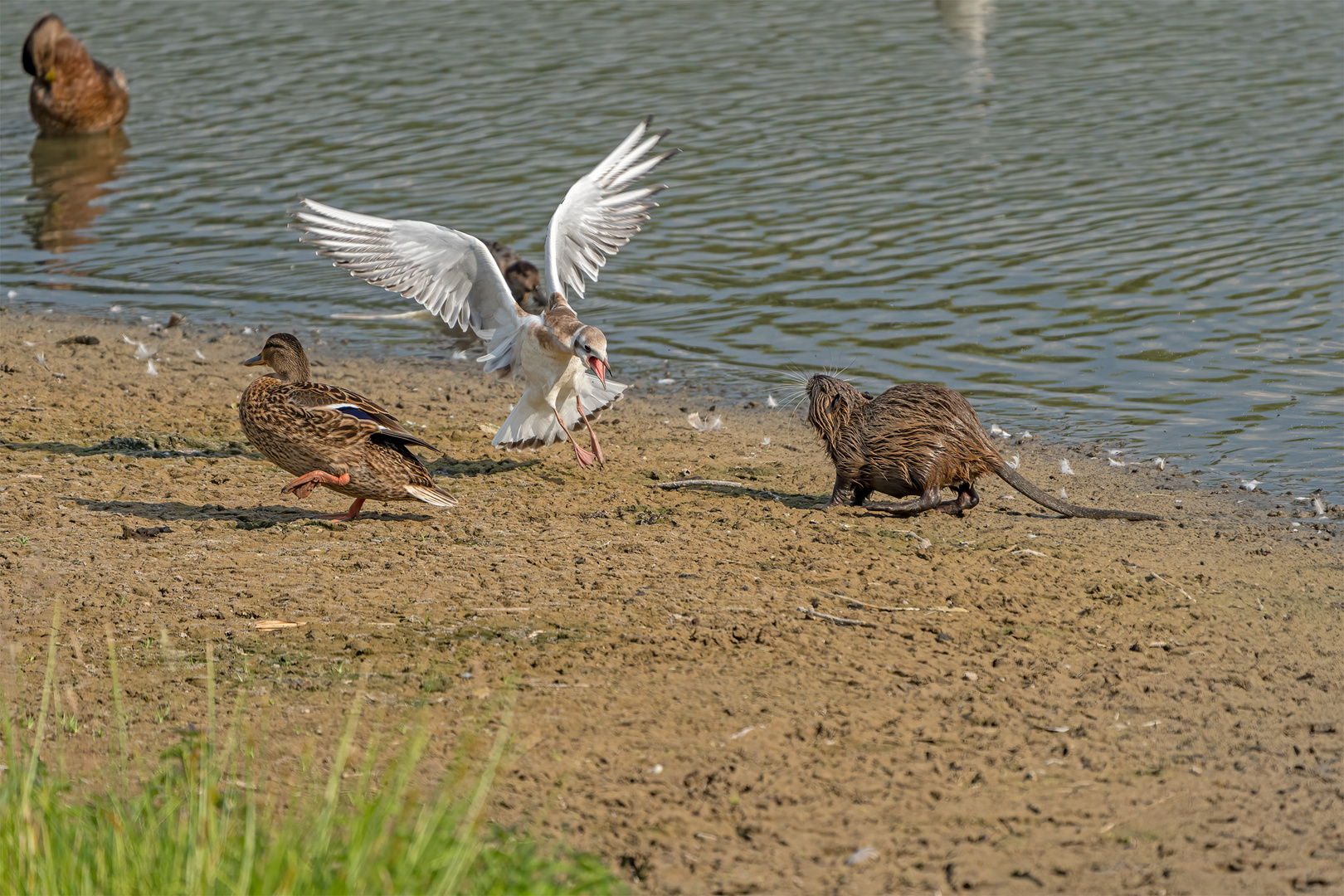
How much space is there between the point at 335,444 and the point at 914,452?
110 inches

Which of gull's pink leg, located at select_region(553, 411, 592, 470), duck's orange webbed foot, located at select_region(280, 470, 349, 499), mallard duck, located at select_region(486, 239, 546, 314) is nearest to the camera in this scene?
duck's orange webbed foot, located at select_region(280, 470, 349, 499)

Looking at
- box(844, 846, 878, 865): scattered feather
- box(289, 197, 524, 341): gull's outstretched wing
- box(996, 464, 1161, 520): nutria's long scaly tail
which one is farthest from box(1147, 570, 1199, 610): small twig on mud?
box(289, 197, 524, 341): gull's outstretched wing

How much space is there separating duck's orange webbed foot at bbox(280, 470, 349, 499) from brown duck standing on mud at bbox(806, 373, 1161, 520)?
2.40 metres

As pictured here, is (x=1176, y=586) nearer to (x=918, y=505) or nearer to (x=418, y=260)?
(x=918, y=505)

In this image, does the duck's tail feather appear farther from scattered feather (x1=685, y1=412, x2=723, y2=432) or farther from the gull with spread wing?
scattered feather (x1=685, y1=412, x2=723, y2=432)

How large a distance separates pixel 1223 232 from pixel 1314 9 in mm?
9155

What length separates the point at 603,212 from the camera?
9078 millimetres

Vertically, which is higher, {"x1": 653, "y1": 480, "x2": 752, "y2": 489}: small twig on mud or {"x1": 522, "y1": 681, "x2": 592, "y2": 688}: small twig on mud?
{"x1": 522, "y1": 681, "x2": 592, "y2": 688}: small twig on mud

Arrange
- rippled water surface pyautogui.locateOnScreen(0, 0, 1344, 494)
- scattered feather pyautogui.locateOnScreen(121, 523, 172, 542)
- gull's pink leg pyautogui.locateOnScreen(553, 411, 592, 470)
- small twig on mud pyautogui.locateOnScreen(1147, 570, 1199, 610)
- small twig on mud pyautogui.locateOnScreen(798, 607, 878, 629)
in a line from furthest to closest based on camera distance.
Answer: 1. rippled water surface pyautogui.locateOnScreen(0, 0, 1344, 494)
2. gull's pink leg pyautogui.locateOnScreen(553, 411, 592, 470)
3. scattered feather pyautogui.locateOnScreen(121, 523, 172, 542)
4. small twig on mud pyautogui.locateOnScreen(1147, 570, 1199, 610)
5. small twig on mud pyautogui.locateOnScreen(798, 607, 878, 629)

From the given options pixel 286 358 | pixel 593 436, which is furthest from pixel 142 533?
pixel 593 436

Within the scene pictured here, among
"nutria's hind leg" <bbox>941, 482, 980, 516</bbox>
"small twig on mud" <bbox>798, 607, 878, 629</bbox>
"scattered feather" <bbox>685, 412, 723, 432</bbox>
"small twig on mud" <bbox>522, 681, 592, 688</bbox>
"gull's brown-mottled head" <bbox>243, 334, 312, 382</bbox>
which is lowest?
"scattered feather" <bbox>685, 412, 723, 432</bbox>

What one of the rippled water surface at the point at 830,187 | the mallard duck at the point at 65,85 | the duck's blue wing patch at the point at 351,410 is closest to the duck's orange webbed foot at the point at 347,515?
the duck's blue wing patch at the point at 351,410

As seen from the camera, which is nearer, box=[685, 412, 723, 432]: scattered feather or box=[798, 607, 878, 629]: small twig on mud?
box=[798, 607, 878, 629]: small twig on mud

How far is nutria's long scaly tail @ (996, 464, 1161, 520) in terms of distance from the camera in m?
6.77
